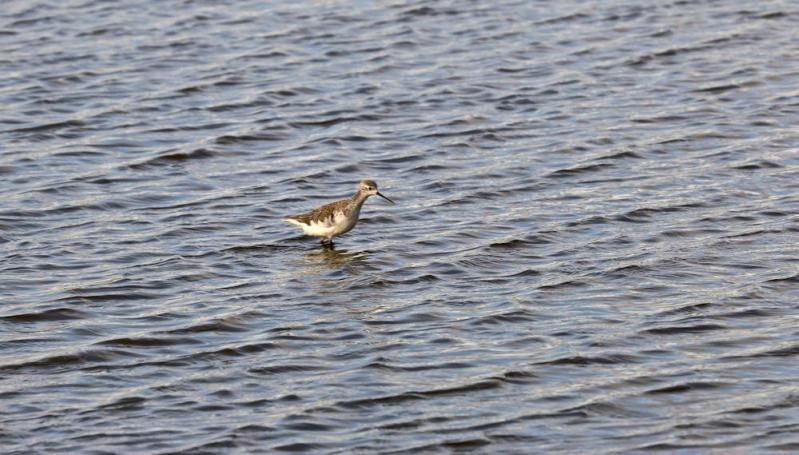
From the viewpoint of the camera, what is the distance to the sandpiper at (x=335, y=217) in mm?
17109

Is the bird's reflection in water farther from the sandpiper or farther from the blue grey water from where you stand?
the sandpiper

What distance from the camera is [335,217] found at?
17078 mm

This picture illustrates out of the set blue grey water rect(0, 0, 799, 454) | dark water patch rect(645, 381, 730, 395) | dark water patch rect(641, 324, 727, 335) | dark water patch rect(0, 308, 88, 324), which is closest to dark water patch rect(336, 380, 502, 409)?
blue grey water rect(0, 0, 799, 454)

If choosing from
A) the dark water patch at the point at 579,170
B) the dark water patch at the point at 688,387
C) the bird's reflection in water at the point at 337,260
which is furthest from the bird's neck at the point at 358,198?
the dark water patch at the point at 688,387

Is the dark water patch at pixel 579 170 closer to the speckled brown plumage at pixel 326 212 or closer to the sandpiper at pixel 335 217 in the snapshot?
the sandpiper at pixel 335 217

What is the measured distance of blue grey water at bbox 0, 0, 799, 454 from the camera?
41.3 ft

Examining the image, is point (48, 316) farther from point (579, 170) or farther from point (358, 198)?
point (579, 170)

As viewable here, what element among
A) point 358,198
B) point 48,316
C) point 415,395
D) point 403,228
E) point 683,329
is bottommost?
point 683,329

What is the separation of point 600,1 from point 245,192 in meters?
10.9

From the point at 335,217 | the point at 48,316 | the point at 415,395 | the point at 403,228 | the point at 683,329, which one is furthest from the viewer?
the point at 403,228

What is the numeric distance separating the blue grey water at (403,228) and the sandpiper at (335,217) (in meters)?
0.33

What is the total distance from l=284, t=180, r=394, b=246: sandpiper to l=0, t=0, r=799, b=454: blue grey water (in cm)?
33

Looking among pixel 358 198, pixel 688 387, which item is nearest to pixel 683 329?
pixel 688 387

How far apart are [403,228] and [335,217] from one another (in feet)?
3.76
